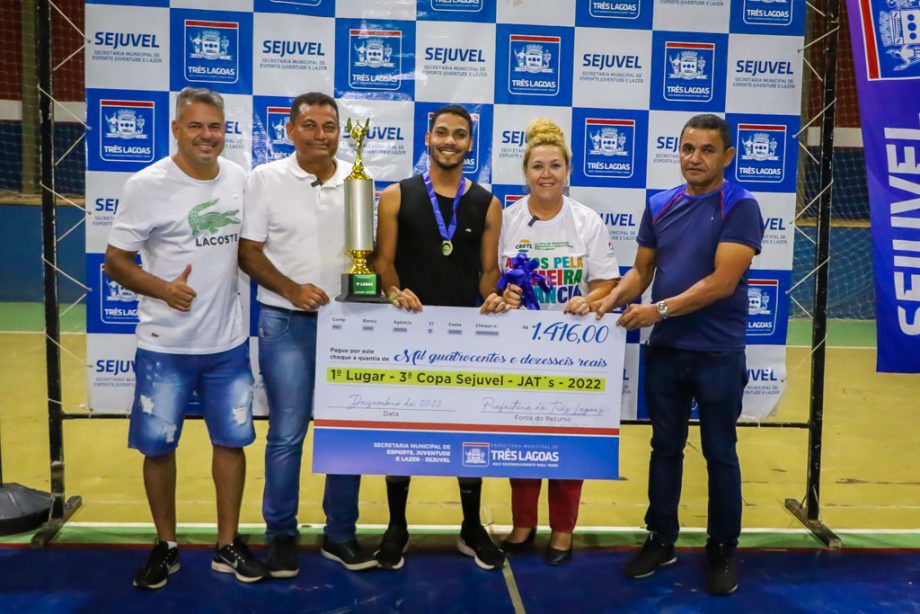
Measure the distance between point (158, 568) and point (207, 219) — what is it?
1.35 m

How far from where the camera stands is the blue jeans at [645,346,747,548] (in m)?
3.21

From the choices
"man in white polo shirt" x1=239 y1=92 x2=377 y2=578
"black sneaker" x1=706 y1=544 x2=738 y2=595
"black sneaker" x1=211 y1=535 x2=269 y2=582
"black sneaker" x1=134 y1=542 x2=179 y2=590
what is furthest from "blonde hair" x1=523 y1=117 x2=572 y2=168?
"black sneaker" x1=134 y1=542 x2=179 y2=590

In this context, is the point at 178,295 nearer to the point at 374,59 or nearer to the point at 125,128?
the point at 125,128

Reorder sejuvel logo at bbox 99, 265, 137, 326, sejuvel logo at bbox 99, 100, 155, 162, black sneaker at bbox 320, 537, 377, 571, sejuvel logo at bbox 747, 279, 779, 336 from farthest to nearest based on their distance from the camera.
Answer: sejuvel logo at bbox 747, 279, 779, 336
sejuvel logo at bbox 99, 265, 137, 326
sejuvel logo at bbox 99, 100, 155, 162
black sneaker at bbox 320, 537, 377, 571

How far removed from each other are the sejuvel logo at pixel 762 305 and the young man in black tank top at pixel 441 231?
1404 millimetres

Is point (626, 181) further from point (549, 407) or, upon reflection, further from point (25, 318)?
point (25, 318)

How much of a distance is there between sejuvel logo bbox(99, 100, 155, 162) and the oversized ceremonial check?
1.30 metres

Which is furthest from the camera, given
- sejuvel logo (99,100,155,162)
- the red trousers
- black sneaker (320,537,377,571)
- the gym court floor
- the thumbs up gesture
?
sejuvel logo (99,100,155,162)

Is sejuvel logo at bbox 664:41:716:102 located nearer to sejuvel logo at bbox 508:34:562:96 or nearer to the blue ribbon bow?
sejuvel logo at bbox 508:34:562:96

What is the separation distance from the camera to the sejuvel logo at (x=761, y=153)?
386cm

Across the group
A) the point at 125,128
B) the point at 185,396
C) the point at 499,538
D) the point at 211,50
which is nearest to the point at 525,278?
the point at 499,538

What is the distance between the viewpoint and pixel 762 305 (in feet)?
13.0

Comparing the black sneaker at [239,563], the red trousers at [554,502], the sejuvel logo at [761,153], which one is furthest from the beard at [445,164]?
the black sneaker at [239,563]

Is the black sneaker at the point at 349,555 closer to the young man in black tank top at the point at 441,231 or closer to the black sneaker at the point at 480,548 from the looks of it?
the black sneaker at the point at 480,548
